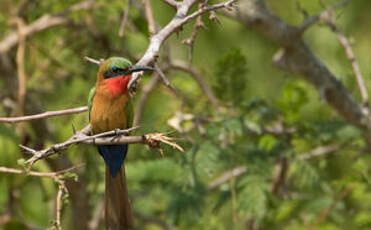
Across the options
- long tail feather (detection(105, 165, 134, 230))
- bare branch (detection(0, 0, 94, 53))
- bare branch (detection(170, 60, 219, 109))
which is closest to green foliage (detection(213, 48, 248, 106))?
bare branch (detection(170, 60, 219, 109))

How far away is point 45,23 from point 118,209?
191cm

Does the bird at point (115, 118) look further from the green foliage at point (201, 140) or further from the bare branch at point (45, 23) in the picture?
the bare branch at point (45, 23)

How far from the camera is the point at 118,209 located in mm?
2703

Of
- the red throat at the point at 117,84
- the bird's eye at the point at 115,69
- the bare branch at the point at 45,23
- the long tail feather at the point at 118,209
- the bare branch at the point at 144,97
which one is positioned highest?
the bare branch at the point at 45,23

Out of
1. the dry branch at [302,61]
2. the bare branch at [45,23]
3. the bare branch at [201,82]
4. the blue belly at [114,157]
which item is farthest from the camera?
the bare branch at [45,23]

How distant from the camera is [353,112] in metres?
3.82

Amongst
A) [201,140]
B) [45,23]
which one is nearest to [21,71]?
[45,23]

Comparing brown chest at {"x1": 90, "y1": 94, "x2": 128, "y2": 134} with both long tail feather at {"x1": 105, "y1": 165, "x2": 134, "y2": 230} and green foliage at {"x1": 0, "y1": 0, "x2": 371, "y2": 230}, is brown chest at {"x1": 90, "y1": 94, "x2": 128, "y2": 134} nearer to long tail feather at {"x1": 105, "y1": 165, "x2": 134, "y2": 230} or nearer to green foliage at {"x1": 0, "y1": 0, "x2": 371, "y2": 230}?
green foliage at {"x1": 0, "y1": 0, "x2": 371, "y2": 230}

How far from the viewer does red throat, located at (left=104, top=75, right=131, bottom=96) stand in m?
2.72

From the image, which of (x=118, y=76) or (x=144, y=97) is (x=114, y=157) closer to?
(x=118, y=76)

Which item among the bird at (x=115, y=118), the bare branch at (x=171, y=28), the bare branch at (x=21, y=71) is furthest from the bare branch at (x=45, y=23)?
the bare branch at (x=171, y=28)

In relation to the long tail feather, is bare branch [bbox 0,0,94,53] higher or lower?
higher

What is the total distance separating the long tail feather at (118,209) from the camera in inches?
106

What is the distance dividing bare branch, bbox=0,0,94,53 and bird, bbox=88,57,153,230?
142cm
